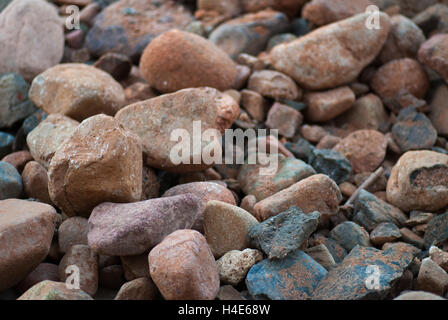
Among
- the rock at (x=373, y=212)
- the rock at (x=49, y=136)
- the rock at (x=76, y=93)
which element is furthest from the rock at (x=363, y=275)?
the rock at (x=76, y=93)

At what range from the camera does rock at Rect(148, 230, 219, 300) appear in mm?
2006

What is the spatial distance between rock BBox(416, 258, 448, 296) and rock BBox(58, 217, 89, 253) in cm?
179

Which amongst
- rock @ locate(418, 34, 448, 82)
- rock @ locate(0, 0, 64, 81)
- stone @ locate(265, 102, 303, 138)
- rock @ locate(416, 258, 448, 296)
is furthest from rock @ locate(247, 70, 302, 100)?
rock @ locate(416, 258, 448, 296)

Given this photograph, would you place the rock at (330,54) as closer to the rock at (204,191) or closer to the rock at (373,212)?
the rock at (373,212)

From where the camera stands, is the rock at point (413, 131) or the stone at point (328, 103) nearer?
the rock at point (413, 131)

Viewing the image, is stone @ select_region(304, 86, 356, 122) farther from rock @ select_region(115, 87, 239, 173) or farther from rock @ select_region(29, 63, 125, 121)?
rock @ select_region(29, 63, 125, 121)

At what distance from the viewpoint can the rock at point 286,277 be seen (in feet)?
6.99

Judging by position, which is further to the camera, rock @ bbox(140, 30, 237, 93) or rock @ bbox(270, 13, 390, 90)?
rock @ bbox(270, 13, 390, 90)

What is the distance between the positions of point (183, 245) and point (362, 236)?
1.19 meters

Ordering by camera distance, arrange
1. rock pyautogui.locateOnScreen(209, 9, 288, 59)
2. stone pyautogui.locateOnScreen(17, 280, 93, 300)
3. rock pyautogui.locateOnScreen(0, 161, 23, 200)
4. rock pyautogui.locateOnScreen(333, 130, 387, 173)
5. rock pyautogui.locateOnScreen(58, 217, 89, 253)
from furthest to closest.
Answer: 1. rock pyautogui.locateOnScreen(209, 9, 288, 59)
2. rock pyautogui.locateOnScreen(333, 130, 387, 173)
3. rock pyautogui.locateOnScreen(0, 161, 23, 200)
4. rock pyautogui.locateOnScreen(58, 217, 89, 253)
5. stone pyautogui.locateOnScreen(17, 280, 93, 300)

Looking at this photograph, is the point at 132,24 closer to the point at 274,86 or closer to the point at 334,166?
the point at 274,86

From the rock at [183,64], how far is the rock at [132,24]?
2.85ft

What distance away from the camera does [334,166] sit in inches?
131

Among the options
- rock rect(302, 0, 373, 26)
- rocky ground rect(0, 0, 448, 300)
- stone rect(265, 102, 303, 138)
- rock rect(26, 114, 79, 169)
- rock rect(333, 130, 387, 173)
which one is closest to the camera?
rocky ground rect(0, 0, 448, 300)
